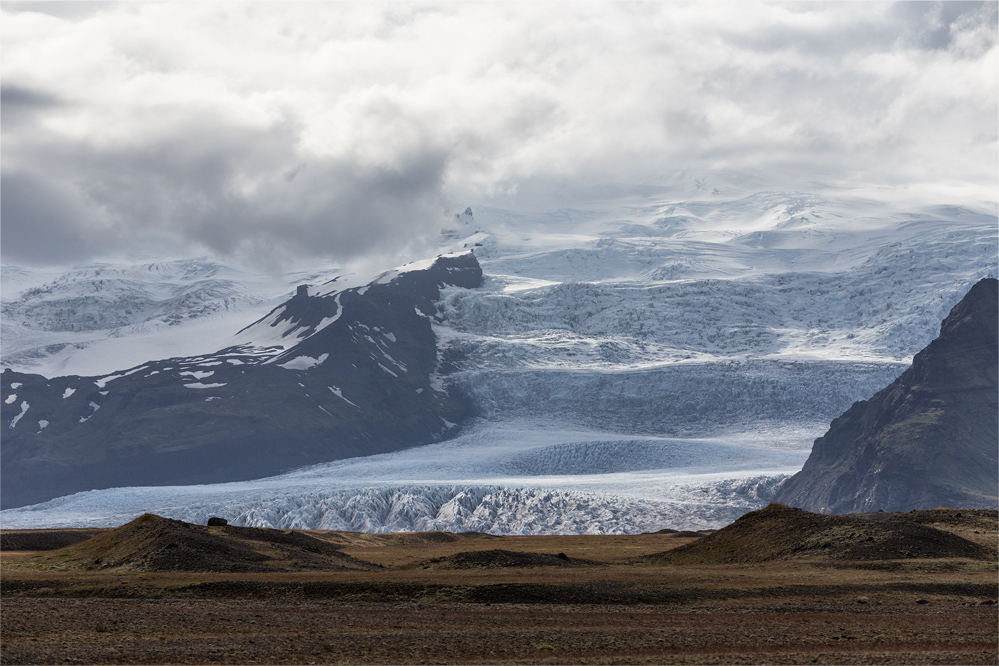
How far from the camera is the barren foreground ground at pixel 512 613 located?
26.1 metres

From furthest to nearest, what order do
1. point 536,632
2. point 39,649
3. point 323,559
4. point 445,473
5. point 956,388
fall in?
point 956,388, point 445,473, point 323,559, point 536,632, point 39,649

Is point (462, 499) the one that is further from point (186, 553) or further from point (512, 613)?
point (512, 613)

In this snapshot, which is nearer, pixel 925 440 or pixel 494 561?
pixel 494 561

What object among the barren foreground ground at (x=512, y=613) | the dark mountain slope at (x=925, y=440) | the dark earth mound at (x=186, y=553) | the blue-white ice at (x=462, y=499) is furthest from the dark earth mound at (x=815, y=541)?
the dark mountain slope at (x=925, y=440)

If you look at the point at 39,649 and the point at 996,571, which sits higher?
the point at 39,649

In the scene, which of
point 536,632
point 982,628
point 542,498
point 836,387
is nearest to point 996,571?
point 982,628

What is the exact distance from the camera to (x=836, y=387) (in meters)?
196

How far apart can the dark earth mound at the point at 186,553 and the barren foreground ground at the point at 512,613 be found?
4.74ft

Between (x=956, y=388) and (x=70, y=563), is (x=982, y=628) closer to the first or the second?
(x=70, y=563)

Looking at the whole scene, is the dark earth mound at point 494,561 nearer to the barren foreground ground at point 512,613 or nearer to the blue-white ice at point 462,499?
the barren foreground ground at point 512,613

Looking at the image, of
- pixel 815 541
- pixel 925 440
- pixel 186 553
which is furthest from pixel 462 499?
pixel 186 553

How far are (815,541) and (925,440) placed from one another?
124 metres

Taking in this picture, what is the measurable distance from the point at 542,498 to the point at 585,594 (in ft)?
284

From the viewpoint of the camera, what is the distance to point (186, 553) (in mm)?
45844
